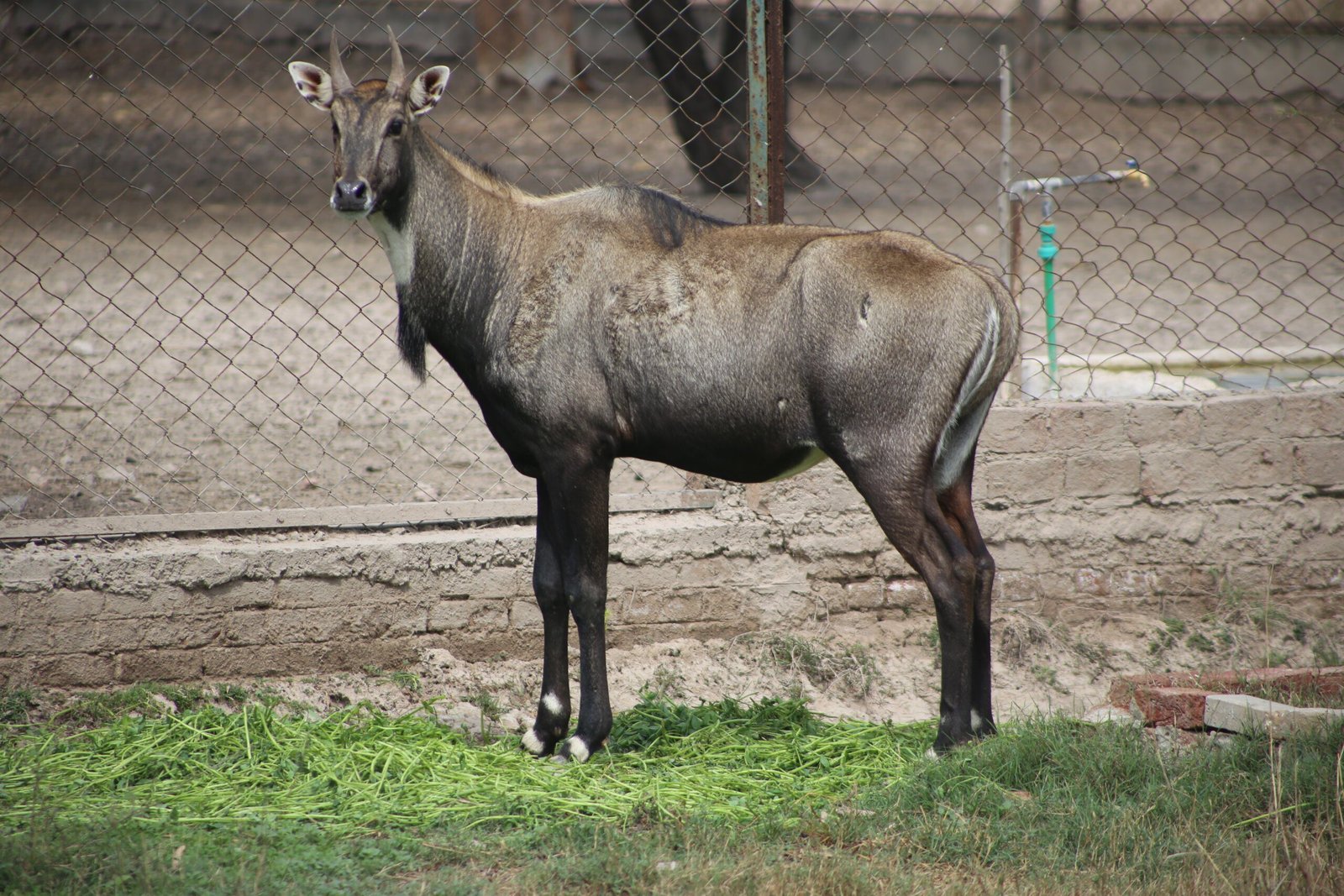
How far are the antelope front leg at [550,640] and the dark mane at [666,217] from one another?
1.07 meters

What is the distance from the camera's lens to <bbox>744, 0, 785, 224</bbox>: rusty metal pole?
5762 mm

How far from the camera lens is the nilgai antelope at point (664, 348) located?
4.51 meters

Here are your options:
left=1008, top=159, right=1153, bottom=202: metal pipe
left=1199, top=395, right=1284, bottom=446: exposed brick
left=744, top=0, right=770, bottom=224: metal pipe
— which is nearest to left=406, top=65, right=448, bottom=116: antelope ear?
left=744, top=0, right=770, bottom=224: metal pipe

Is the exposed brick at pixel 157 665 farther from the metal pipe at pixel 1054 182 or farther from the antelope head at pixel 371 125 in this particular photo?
the metal pipe at pixel 1054 182

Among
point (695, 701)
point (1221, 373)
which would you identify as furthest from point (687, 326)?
point (1221, 373)

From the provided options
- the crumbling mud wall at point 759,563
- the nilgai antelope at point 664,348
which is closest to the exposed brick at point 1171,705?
the nilgai antelope at point 664,348

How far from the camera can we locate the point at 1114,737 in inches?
179

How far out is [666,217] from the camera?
4.95 meters

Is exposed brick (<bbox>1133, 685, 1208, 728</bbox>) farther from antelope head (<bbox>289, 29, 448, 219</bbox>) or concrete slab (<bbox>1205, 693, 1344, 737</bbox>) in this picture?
antelope head (<bbox>289, 29, 448, 219</bbox>)

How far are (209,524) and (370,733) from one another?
1302 millimetres

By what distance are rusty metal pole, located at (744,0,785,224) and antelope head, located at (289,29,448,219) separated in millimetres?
1587

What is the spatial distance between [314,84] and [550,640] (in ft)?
7.55

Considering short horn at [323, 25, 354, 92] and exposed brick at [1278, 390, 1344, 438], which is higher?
short horn at [323, 25, 354, 92]

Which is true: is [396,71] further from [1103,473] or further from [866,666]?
[1103,473]
